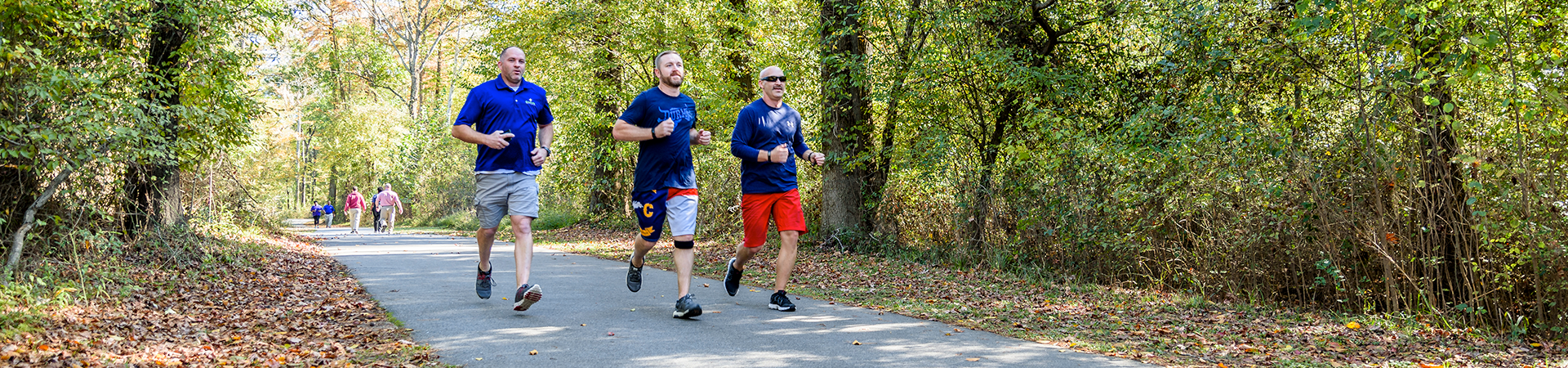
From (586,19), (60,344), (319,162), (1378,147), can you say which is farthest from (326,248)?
(319,162)

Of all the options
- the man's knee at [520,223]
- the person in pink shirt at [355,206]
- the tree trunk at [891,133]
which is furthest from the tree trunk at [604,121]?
the man's knee at [520,223]

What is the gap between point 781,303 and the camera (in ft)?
20.7

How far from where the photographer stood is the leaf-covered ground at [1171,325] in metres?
5.05

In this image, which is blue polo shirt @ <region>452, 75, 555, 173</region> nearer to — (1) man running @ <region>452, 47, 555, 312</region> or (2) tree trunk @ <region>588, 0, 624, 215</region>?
(1) man running @ <region>452, 47, 555, 312</region>

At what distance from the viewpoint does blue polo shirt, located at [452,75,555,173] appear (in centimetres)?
579

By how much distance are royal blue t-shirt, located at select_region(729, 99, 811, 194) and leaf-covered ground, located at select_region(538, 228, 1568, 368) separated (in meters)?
1.16

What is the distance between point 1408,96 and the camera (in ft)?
21.1

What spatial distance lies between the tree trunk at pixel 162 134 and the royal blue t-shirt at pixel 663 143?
3.87m

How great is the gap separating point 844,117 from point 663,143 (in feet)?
22.1

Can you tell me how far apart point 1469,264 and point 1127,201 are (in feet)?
8.60

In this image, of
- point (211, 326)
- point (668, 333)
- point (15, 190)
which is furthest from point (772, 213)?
point (15, 190)

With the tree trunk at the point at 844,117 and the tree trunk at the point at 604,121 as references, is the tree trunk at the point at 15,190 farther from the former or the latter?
the tree trunk at the point at 604,121

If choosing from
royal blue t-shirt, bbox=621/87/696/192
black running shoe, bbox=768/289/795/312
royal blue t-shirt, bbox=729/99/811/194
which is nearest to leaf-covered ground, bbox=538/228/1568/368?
black running shoe, bbox=768/289/795/312

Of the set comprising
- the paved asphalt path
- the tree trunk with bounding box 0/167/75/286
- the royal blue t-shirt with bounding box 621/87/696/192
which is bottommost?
the paved asphalt path
